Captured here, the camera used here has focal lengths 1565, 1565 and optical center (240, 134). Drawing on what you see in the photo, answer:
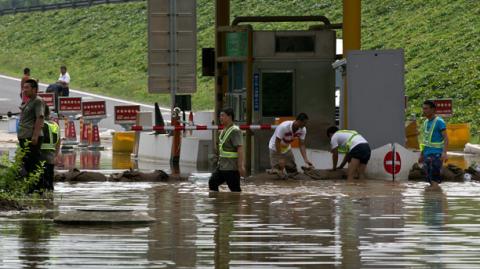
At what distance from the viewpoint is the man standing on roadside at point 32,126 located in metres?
22.0

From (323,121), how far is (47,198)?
10325 millimetres

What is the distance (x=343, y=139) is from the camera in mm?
27031

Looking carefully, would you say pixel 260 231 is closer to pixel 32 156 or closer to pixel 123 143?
pixel 32 156

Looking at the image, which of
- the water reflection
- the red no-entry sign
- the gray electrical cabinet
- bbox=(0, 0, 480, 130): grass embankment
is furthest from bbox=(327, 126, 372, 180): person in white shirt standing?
bbox=(0, 0, 480, 130): grass embankment

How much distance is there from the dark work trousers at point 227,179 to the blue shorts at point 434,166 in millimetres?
3273

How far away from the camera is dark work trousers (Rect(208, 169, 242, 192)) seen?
23.4 metres

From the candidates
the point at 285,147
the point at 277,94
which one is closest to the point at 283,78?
the point at 277,94

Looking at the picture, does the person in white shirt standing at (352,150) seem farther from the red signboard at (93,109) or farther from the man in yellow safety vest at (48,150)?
the red signboard at (93,109)

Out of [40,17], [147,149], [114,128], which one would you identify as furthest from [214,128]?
[40,17]

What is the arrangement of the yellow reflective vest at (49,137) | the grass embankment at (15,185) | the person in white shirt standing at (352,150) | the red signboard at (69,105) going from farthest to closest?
1. the red signboard at (69,105)
2. the person in white shirt standing at (352,150)
3. the yellow reflective vest at (49,137)
4. the grass embankment at (15,185)

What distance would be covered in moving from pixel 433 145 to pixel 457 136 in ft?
56.2

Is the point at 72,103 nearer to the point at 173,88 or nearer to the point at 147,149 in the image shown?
the point at 147,149

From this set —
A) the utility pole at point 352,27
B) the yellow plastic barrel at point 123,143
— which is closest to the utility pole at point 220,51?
the utility pole at point 352,27

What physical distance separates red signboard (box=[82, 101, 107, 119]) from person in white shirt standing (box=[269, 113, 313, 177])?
1338 cm
